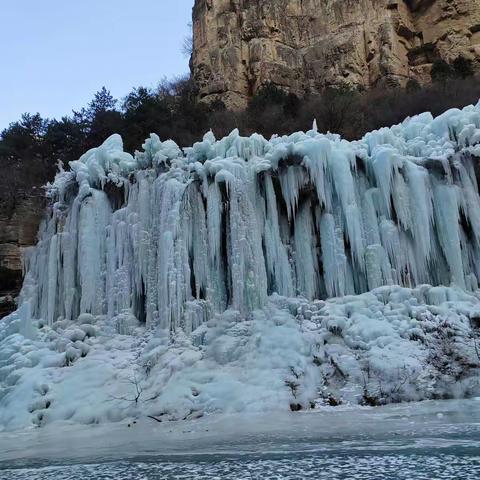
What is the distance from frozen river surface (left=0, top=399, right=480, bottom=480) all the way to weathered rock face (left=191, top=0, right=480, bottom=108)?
2343 cm

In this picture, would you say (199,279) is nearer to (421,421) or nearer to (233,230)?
(233,230)

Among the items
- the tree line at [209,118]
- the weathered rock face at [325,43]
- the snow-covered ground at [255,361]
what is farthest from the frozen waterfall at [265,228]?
the weathered rock face at [325,43]

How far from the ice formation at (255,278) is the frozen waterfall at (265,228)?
33mm

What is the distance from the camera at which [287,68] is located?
2941 cm

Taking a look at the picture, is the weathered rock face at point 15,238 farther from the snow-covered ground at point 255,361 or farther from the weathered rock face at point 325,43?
the weathered rock face at point 325,43

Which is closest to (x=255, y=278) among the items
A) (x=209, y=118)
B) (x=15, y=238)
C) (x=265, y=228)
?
(x=265, y=228)

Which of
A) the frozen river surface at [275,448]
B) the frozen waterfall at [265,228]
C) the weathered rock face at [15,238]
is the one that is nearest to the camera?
the frozen river surface at [275,448]

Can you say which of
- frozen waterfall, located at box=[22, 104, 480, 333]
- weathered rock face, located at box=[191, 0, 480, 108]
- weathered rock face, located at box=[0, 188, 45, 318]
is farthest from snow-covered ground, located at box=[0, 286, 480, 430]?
weathered rock face, located at box=[191, 0, 480, 108]

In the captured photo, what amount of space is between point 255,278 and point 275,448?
6.05 m

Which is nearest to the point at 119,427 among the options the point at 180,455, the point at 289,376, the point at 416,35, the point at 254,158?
the point at 289,376

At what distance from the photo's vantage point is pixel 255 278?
34.6 ft

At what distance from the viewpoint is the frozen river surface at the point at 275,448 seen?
357 centimetres

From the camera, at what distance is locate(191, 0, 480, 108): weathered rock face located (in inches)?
1131

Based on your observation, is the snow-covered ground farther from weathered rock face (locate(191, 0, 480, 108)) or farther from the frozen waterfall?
weathered rock face (locate(191, 0, 480, 108))
